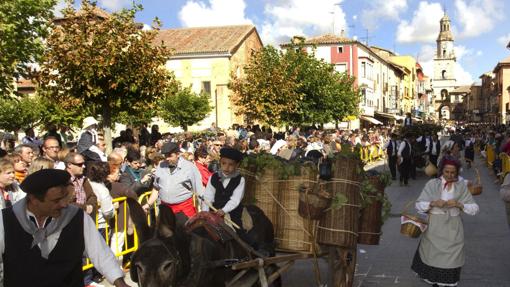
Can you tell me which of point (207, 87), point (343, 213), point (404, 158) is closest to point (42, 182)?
point (343, 213)

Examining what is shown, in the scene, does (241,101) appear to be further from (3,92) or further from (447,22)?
(447,22)

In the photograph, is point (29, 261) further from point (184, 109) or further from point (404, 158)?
point (184, 109)

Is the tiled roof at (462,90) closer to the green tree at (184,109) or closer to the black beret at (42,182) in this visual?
the green tree at (184,109)

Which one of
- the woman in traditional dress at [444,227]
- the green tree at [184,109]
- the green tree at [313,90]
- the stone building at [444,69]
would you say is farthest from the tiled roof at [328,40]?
the stone building at [444,69]

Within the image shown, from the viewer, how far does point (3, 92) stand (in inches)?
651

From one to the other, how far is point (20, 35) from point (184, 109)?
27.1 meters

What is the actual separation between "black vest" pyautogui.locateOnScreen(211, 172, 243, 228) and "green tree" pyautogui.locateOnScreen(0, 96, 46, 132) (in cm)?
3673

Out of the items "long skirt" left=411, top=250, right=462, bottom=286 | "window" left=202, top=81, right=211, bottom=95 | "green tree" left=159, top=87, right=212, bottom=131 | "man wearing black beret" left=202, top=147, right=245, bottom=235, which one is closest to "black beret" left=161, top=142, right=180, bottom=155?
"man wearing black beret" left=202, top=147, right=245, bottom=235

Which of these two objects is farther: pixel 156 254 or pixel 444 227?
→ pixel 444 227

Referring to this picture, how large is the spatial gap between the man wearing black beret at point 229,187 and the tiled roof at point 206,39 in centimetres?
4213

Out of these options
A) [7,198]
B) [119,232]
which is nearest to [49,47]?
[119,232]

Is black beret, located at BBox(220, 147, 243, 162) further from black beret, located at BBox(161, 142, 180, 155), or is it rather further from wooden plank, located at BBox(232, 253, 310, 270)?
black beret, located at BBox(161, 142, 180, 155)

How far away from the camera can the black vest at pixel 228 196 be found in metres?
5.86

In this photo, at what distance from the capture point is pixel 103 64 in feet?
50.6
